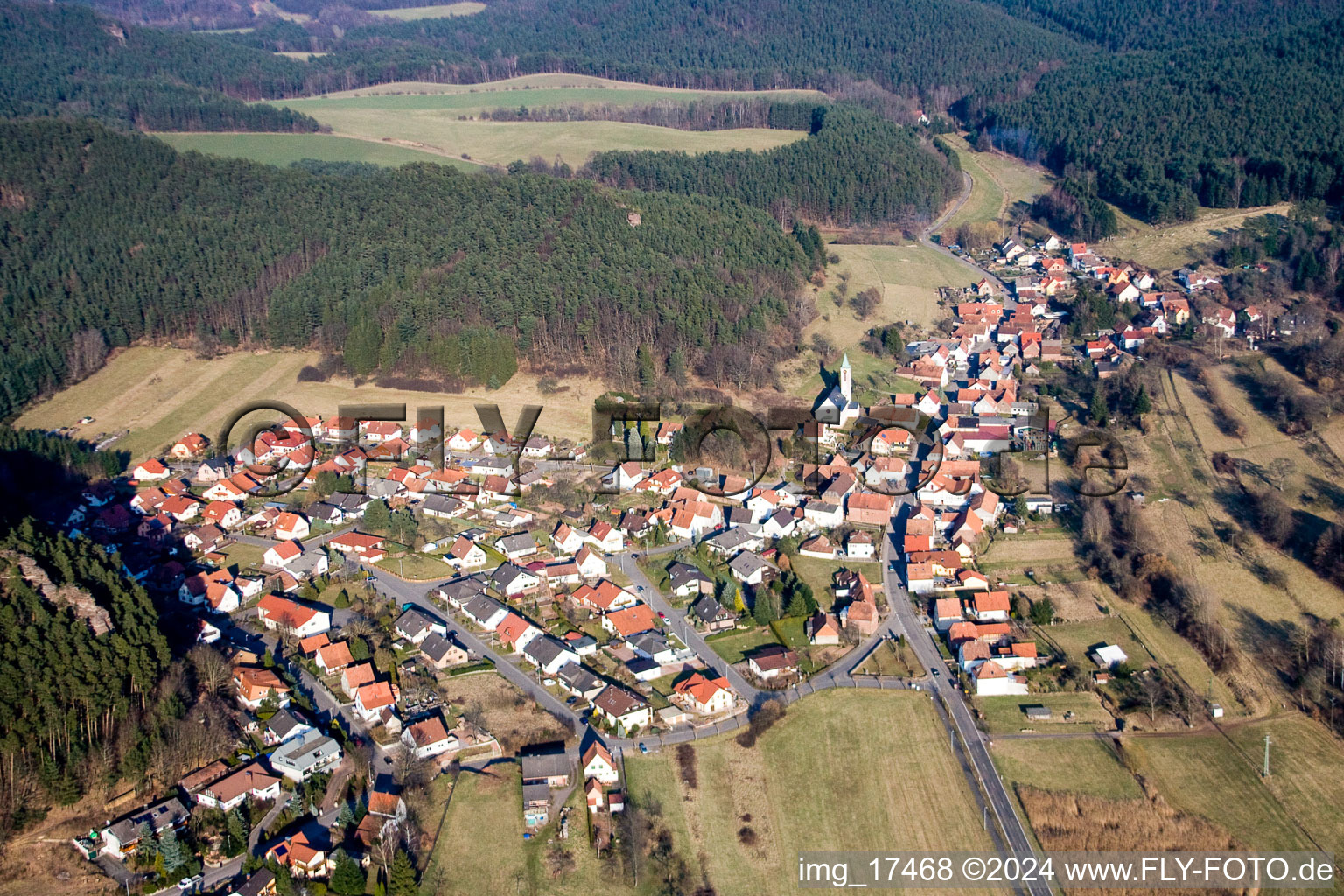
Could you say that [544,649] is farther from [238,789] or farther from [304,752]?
[238,789]

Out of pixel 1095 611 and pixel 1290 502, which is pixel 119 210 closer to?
pixel 1095 611

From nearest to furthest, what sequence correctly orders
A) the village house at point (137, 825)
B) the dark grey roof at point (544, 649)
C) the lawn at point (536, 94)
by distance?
the village house at point (137, 825) < the dark grey roof at point (544, 649) < the lawn at point (536, 94)

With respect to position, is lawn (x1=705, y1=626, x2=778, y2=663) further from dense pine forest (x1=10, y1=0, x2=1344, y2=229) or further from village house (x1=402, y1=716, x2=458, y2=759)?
dense pine forest (x1=10, y1=0, x2=1344, y2=229)

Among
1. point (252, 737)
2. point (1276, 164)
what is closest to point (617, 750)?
point (252, 737)

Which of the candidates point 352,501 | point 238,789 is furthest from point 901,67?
point 238,789

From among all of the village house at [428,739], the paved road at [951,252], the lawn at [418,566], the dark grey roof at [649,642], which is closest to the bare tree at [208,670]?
the village house at [428,739]

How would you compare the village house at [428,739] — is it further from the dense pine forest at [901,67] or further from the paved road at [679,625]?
the dense pine forest at [901,67]
